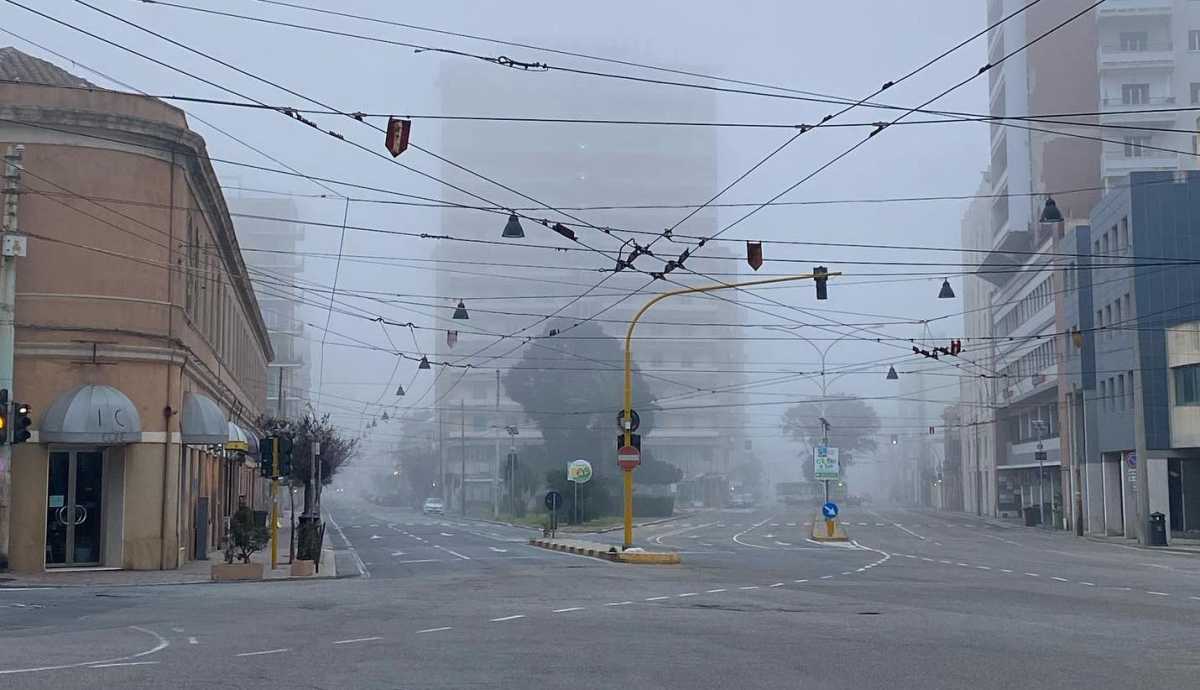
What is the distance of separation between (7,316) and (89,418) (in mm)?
3241

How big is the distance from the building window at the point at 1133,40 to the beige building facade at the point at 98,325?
72.1 meters

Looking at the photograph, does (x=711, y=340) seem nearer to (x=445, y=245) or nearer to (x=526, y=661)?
(x=445, y=245)

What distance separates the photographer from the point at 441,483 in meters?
142

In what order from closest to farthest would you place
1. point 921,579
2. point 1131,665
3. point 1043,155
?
point 1131,665
point 921,579
point 1043,155

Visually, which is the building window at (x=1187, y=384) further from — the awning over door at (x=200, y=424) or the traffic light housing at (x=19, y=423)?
the traffic light housing at (x=19, y=423)

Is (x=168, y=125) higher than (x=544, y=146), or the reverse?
(x=544, y=146)

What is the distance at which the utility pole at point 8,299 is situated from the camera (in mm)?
29309

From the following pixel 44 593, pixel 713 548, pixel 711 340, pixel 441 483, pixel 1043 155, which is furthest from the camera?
pixel 711 340

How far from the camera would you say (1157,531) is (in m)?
55.5

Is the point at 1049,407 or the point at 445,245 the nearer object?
the point at 1049,407

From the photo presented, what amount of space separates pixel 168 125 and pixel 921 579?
20.4 metres

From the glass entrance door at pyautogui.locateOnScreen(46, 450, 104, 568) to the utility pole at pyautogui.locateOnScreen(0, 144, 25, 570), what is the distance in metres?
1.74

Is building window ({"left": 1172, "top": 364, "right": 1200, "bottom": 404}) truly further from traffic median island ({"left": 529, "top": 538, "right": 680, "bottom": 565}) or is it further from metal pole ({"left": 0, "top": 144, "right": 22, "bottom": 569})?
metal pole ({"left": 0, "top": 144, "right": 22, "bottom": 569})

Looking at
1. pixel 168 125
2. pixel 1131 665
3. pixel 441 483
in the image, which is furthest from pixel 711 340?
pixel 1131 665
